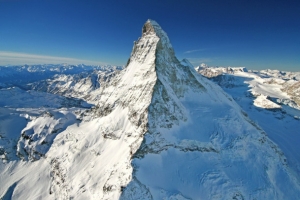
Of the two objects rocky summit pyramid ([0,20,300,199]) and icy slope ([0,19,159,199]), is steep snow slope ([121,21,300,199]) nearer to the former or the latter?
rocky summit pyramid ([0,20,300,199])

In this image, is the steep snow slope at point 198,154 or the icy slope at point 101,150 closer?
the steep snow slope at point 198,154

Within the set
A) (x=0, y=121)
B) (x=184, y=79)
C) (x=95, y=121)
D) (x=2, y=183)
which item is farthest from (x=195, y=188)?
(x=0, y=121)

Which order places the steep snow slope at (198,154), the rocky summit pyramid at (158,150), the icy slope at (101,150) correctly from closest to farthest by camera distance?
1. the steep snow slope at (198,154)
2. the rocky summit pyramid at (158,150)
3. the icy slope at (101,150)

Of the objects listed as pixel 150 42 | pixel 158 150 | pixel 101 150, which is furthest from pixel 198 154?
pixel 150 42

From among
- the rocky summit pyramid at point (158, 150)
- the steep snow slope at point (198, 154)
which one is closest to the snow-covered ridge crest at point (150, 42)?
the rocky summit pyramid at point (158, 150)

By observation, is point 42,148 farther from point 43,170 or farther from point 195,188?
point 195,188

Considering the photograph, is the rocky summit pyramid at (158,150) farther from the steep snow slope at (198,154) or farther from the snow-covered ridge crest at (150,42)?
the snow-covered ridge crest at (150,42)

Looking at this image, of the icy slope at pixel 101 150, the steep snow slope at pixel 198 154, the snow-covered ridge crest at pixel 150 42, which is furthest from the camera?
the snow-covered ridge crest at pixel 150 42

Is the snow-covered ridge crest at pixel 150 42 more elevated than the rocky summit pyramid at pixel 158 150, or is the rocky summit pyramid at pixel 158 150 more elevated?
the snow-covered ridge crest at pixel 150 42

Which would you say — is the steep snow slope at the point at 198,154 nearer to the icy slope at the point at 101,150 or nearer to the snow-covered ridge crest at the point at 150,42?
the snow-covered ridge crest at the point at 150,42
